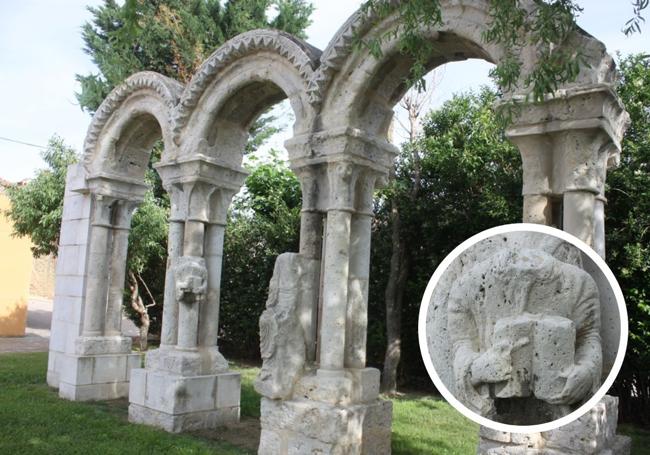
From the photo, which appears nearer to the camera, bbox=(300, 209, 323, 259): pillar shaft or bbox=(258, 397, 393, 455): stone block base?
bbox=(258, 397, 393, 455): stone block base

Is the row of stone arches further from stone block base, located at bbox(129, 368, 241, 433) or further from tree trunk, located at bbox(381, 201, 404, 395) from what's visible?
tree trunk, located at bbox(381, 201, 404, 395)

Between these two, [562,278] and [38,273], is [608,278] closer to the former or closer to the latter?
[562,278]

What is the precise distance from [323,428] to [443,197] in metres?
5.46

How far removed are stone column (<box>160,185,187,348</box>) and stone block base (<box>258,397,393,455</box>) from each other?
1.80 metres

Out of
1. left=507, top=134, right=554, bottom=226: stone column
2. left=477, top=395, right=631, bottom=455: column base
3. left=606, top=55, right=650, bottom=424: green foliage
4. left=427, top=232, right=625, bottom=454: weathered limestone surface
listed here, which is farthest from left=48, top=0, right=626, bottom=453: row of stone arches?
left=606, top=55, right=650, bottom=424: green foliage

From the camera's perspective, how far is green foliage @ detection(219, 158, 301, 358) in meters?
11.3

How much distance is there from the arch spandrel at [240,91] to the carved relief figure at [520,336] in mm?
3573

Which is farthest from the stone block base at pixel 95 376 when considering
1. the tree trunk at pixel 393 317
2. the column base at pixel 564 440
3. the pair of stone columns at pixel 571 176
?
the pair of stone columns at pixel 571 176

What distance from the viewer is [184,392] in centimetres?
598

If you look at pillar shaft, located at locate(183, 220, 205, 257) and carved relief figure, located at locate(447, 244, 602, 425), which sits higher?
pillar shaft, located at locate(183, 220, 205, 257)

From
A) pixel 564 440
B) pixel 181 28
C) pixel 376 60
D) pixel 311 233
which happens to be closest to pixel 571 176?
pixel 564 440

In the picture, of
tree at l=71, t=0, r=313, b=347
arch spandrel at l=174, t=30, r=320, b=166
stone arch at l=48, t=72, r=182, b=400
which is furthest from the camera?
tree at l=71, t=0, r=313, b=347

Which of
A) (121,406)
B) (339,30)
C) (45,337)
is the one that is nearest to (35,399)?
(121,406)

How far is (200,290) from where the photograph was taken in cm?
613
